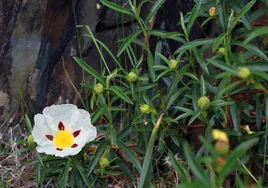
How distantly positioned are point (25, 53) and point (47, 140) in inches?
23.6

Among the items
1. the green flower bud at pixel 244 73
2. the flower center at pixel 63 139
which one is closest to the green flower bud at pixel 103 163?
the flower center at pixel 63 139

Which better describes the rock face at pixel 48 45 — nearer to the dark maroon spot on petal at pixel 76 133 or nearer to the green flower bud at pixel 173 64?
the dark maroon spot on petal at pixel 76 133

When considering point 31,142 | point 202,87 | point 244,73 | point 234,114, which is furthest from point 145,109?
point 244,73

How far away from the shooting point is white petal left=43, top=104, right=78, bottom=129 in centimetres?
239

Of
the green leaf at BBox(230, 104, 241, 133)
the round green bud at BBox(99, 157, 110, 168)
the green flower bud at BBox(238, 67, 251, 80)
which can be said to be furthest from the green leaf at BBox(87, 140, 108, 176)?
the green flower bud at BBox(238, 67, 251, 80)

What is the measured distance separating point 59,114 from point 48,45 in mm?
477

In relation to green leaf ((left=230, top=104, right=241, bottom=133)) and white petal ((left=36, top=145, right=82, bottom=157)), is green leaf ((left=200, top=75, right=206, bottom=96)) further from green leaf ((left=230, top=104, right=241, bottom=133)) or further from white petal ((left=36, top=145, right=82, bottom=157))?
white petal ((left=36, top=145, right=82, bottom=157))

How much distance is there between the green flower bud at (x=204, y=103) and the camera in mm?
2158

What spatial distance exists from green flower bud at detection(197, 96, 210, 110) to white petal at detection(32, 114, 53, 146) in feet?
1.92

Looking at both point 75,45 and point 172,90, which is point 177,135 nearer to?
point 172,90

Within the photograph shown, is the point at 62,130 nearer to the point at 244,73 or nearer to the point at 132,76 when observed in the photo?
the point at 132,76

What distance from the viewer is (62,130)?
2.40m

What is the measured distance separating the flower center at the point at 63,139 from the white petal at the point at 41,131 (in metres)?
0.03

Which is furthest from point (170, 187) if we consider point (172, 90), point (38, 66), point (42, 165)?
point (38, 66)
